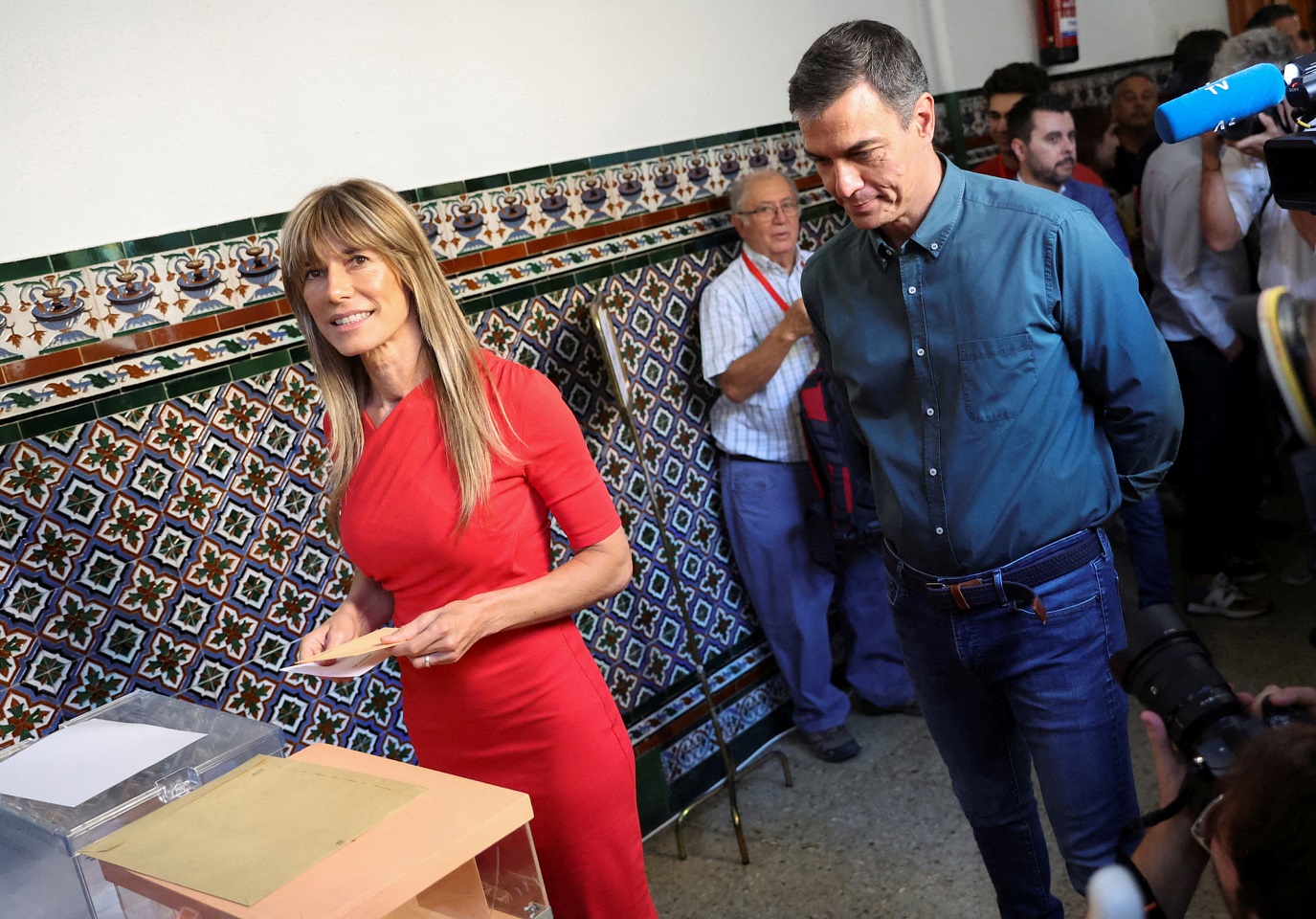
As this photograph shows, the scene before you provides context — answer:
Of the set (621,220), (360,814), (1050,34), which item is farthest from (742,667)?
(1050,34)

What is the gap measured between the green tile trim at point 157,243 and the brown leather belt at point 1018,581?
5.86ft

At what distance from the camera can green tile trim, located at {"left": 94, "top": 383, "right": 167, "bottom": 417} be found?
95.0 inches

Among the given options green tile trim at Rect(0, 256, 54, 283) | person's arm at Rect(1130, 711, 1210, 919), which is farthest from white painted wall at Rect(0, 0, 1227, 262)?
person's arm at Rect(1130, 711, 1210, 919)

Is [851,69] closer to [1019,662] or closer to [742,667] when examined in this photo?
[1019,662]

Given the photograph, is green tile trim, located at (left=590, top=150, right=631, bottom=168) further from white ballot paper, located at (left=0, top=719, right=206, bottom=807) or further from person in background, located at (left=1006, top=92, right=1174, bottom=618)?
white ballot paper, located at (left=0, top=719, right=206, bottom=807)

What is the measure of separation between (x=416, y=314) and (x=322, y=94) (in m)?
1.02

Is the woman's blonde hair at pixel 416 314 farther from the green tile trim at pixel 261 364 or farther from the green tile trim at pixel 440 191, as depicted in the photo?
the green tile trim at pixel 440 191

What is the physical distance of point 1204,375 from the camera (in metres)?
3.98

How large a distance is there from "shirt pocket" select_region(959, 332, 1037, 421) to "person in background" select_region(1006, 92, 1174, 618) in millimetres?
2118

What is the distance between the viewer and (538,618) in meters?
1.91

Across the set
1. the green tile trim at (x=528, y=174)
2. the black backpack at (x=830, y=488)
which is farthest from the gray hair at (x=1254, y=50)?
the green tile trim at (x=528, y=174)

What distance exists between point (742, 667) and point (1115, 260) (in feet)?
7.32

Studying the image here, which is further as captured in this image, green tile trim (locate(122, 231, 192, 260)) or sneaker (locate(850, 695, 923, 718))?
sneaker (locate(850, 695, 923, 718))

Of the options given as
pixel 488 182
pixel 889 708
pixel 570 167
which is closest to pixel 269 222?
pixel 488 182
